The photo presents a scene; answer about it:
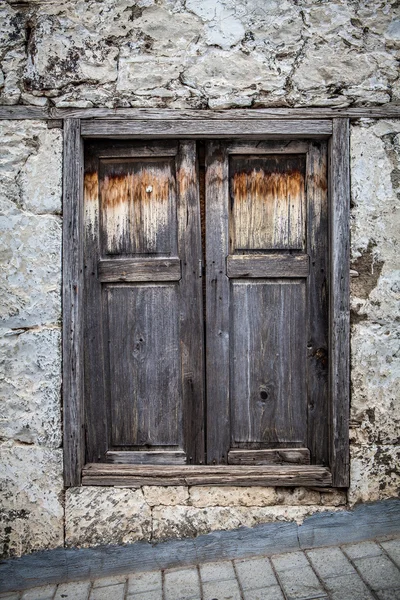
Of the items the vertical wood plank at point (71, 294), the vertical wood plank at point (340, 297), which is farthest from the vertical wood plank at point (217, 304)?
the vertical wood plank at point (71, 294)

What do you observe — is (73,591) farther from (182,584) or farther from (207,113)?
(207,113)

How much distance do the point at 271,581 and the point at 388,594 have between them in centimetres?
55

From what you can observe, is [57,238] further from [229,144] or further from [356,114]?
[356,114]

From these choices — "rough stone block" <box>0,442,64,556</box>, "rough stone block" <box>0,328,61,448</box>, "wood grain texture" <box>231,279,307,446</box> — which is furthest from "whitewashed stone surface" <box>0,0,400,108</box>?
"rough stone block" <box>0,442,64,556</box>

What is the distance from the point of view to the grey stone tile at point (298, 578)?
233 centimetres

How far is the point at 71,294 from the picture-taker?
8.66 ft

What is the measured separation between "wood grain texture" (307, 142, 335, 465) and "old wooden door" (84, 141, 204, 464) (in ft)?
2.07

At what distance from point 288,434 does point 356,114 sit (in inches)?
71.6

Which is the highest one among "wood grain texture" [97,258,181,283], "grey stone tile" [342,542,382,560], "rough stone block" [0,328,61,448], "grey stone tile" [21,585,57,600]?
"wood grain texture" [97,258,181,283]

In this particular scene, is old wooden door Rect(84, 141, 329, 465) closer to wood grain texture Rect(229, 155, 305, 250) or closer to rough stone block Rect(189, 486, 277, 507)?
wood grain texture Rect(229, 155, 305, 250)

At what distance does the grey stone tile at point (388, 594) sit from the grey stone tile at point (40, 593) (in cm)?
163

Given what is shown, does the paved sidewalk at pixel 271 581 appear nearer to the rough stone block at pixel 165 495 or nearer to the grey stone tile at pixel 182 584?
the grey stone tile at pixel 182 584

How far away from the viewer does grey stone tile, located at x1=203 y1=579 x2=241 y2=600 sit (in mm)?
2355

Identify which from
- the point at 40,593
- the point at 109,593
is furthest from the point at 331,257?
the point at 40,593
